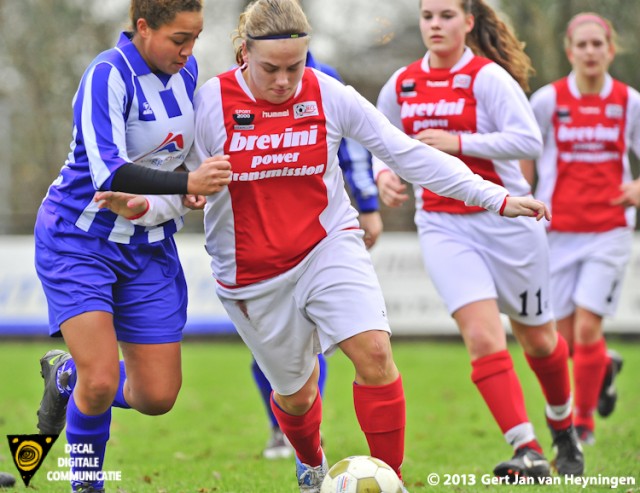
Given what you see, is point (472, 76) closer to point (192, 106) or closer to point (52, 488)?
point (192, 106)

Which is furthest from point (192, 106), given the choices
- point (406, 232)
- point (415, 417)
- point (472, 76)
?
point (406, 232)

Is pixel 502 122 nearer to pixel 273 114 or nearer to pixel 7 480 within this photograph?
pixel 273 114

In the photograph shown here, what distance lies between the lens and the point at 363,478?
4.22 m

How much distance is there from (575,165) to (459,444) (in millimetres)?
1984

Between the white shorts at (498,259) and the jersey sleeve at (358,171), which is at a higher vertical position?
the jersey sleeve at (358,171)

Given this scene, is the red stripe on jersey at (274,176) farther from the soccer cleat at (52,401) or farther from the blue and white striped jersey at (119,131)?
the soccer cleat at (52,401)

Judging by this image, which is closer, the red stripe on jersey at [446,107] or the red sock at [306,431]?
the red sock at [306,431]

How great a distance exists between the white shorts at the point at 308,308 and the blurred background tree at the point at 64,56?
10.5m

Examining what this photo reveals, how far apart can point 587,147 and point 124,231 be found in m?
3.58

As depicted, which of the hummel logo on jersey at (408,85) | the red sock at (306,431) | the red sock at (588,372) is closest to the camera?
the red sock at (306,431)

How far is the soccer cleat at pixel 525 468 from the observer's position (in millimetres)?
5199

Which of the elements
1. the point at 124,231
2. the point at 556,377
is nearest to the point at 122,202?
the point at 124,231

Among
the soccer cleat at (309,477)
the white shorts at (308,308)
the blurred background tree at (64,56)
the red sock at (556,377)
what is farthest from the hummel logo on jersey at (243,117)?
the blurred background tree at (64,56)

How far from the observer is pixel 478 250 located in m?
5.60
